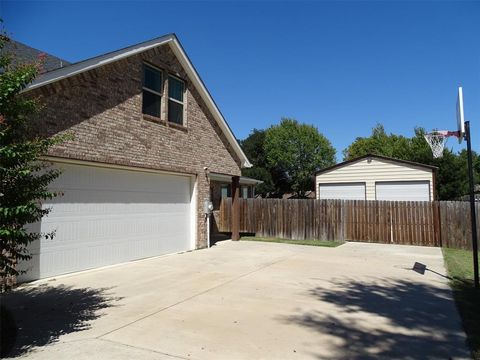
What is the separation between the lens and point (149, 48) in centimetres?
1192

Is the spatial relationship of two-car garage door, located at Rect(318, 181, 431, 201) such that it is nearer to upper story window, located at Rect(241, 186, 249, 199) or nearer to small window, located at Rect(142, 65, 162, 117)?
upper story window, located at Rect(241, 186, 249, 199)

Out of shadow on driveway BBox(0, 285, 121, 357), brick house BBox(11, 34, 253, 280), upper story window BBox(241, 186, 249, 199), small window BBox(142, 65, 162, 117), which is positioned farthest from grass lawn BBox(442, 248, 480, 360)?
upper story window BBox(241, 186, 249, 199)

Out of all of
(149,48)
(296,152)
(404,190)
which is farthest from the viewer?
(296,152)

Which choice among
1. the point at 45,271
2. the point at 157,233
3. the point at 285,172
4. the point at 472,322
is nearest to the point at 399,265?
the point at 472,322

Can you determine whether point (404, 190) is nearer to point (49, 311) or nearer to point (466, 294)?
point (466, 294)

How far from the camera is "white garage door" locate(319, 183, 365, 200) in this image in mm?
22328

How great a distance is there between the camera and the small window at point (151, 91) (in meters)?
12.0

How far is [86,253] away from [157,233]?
292cm

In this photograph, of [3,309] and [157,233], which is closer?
[3,309]

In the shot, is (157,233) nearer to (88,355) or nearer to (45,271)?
(45,271)

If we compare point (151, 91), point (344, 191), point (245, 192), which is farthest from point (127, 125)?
point (245, 192)

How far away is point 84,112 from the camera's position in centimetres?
957

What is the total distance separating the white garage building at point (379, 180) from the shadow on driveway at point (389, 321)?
13801 millimetres

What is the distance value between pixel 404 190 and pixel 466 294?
574 inches
